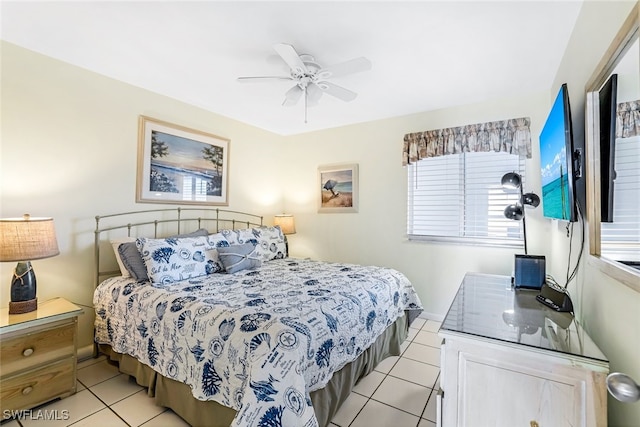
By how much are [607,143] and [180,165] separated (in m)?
3.38

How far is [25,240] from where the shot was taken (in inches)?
70.6

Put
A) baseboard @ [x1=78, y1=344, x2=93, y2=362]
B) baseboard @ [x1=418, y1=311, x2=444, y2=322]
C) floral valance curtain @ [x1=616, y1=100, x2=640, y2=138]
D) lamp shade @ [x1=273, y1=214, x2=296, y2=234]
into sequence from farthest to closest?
lamp shade @ [x1=273, y1=214, x2=296, y2=234] → baseboard @ [x1=418, y1=311, x2=444, y2=322] → baseboard @ [x1=78, y1=344, x2=93, y2=362] → floral valance curtain @ [x1=616, y1=100, x2=640, y2=138]

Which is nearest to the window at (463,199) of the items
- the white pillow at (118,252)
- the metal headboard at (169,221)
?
the metal headboard at (169,221)

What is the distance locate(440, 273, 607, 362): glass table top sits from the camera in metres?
1.04

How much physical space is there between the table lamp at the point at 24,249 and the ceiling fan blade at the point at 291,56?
196 centimetres

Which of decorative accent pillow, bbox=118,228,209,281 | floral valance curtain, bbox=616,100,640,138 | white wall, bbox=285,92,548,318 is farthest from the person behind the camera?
white wall, bbox=285,92,548,318

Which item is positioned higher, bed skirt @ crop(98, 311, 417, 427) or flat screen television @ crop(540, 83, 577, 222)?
flat screen television @ crop(540, 83, 577, 222)

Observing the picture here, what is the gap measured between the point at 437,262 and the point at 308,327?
2277 mm

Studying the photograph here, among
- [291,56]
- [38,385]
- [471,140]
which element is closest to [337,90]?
[291,56]

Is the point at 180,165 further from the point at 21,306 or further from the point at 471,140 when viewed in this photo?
the point at 471,140

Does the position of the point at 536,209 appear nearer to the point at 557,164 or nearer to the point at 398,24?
the point at 557,164

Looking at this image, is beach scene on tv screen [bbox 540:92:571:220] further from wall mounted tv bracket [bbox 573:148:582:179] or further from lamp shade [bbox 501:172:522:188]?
lamp shade [bbox 501:172:522:188]

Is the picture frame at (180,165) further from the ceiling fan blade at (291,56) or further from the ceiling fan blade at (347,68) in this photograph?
the ceiling fan blade at (347,68)

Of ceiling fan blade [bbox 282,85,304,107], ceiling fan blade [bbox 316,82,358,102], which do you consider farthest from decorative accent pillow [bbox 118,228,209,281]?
ceiling fan blade [bbox 316,82,358,102]
